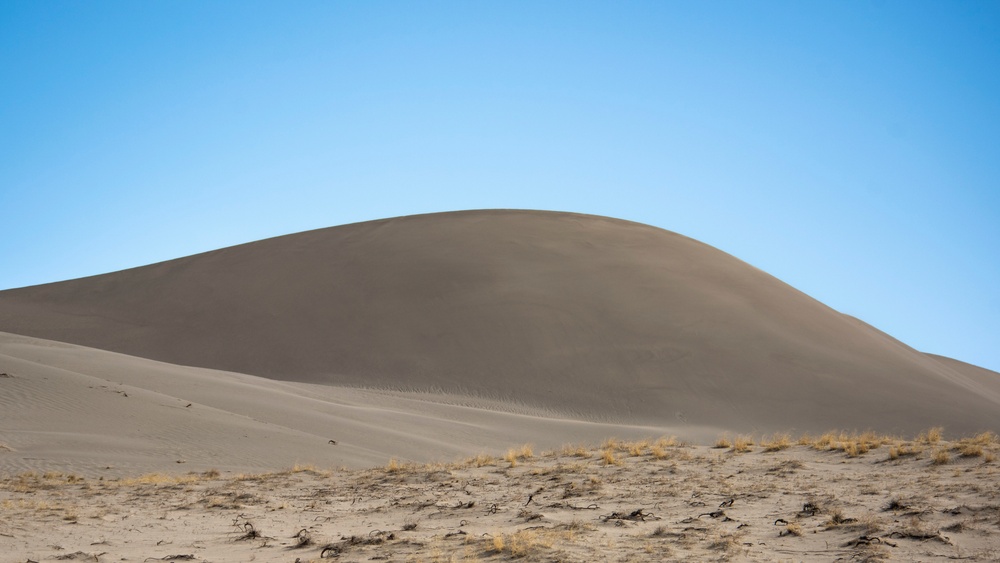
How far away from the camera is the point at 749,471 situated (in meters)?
13.0

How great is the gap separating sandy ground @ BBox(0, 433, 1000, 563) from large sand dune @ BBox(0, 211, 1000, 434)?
1209 cm

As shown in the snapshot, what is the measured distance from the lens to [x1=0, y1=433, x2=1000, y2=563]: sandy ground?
8.00 meters

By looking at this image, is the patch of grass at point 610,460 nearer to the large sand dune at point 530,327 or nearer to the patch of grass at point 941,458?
the patch of grass at point 941,458

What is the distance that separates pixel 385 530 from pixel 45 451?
26.3 feet

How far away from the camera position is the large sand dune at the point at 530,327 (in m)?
31.0

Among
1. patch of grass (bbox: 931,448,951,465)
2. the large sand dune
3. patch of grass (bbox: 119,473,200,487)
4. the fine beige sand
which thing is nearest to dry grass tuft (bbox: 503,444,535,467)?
the fine beige sand

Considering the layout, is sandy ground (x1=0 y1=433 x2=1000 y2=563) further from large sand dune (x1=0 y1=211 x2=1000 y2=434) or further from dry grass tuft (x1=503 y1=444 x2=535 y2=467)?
large sand dune (x1=0 y1=211 x2=1000 y2=434)

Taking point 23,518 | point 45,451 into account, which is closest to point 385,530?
point 23,518

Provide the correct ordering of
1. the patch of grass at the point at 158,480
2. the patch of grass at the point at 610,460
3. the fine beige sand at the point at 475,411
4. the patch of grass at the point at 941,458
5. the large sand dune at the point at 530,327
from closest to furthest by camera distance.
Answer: the fine beige sand at the point at 475,411
the patch of grass at the point at 941,458
the patch of grass at the point at 158,480
the patch of grass at the point at 610,460
the large sand dune at the point at 530,327

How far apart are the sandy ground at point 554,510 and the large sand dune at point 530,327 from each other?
12.1 m

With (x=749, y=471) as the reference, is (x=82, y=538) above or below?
below

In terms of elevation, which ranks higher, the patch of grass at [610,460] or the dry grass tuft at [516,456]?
the patch of grass at [610,460]

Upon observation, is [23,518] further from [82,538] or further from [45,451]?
[45,451]

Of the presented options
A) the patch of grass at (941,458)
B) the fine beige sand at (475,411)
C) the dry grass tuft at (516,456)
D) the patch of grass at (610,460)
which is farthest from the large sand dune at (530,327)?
the patch of grass at (941,458)
